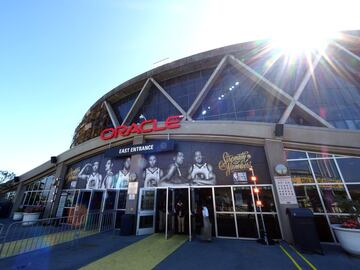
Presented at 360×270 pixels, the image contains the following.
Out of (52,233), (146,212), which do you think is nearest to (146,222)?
(146,212)

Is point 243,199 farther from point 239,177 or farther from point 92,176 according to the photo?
point 92,176

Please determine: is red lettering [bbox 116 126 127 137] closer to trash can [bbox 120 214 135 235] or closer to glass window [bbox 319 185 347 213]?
trash can [bbox 120 214 135 235]

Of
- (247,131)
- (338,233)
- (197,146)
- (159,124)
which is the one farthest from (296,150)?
(159,124)

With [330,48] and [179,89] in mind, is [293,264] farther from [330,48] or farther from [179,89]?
[330,48]

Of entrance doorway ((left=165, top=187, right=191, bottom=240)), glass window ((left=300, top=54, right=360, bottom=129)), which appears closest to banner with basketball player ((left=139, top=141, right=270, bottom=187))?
entrance doorway ((left=165, top=187, right=191, bottom=240))

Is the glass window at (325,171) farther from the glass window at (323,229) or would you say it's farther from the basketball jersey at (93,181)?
the basketball jersey at (93,181)

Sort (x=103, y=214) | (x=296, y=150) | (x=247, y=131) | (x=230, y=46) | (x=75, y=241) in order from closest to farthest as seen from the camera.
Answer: (x=75, y=241), (x=296, y=150), (x=247, y=131), (x=103, y=214), (x=230, y=46)

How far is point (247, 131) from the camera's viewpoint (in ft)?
33.0

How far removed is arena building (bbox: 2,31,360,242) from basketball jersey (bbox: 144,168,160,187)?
75mm

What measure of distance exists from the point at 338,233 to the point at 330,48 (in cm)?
1352

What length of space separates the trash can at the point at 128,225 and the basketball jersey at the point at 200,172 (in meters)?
4.51

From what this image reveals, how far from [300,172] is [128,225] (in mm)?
10259

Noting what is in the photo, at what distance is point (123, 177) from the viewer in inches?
499

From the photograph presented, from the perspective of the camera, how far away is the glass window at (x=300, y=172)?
8.66 metres
